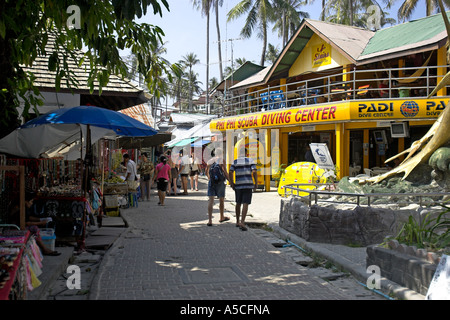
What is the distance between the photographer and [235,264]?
659cm

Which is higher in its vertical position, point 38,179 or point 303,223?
point 38,179

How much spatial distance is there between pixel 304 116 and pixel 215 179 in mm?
8077

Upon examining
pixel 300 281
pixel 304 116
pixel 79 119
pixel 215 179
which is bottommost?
pixel 300 281

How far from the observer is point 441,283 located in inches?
161

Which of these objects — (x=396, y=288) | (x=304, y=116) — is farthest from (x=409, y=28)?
(x=396, y=288)

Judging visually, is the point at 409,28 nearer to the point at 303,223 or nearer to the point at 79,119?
the point at 303,223

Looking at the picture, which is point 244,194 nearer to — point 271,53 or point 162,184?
point 162,184

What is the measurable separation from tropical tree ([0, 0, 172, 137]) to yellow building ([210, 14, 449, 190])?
10.2 metres

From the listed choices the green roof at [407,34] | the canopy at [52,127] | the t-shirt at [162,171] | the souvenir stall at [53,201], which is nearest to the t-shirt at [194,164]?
the t-shirt at [162,171]

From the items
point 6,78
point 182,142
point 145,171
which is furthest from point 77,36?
point 182,142

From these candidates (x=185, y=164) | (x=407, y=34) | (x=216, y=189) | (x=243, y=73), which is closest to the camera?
(x=216, y=189)

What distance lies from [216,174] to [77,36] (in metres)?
4.62

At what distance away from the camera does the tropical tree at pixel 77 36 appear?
203 inches

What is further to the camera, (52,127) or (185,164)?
(185,164)
